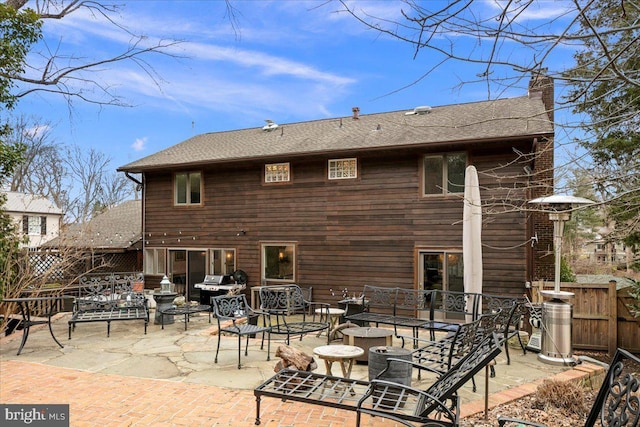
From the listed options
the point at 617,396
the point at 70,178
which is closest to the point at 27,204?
the point at 70,178

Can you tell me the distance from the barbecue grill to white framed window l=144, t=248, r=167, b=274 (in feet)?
6.91

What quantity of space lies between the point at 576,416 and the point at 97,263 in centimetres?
1351

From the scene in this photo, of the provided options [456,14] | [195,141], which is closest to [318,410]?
[456,14]

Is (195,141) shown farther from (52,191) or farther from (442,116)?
(52,191)

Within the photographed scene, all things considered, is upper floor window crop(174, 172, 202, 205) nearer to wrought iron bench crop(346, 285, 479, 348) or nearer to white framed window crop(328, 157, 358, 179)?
white framed window crop(328, 157, 358, 179)

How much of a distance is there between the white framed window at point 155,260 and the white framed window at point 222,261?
1.80 m

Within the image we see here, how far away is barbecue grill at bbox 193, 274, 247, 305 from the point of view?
10.7 m

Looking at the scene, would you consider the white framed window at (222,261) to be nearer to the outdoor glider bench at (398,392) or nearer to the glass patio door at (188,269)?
the glass patio door at (188,269)

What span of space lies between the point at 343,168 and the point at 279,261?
314cm

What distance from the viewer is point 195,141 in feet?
50.1

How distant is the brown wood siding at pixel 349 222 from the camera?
8.85 metres

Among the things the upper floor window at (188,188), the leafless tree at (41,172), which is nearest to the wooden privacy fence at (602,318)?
the upper floor window at (188,188)

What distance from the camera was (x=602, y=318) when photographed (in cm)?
682

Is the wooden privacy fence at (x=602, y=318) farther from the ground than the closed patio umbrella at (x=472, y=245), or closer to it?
closer to it
